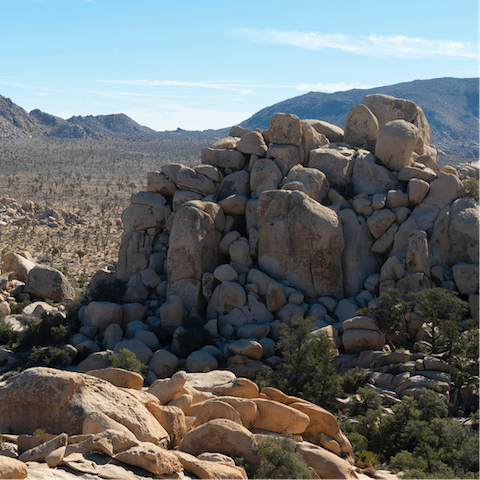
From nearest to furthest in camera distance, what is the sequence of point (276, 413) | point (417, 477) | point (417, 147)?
point (417, 477) → point (276, 413) → point (417, 147)

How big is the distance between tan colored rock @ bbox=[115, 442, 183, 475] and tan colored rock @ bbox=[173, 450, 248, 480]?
1.26 feet

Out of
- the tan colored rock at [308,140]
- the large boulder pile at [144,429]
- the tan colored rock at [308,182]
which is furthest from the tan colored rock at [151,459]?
the tan colored rock at [308,140]

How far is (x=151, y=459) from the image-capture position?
11.3 meters

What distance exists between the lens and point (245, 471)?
13.0 meters

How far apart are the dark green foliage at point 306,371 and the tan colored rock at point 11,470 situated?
14502mm

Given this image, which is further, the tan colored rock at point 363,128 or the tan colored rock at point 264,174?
the tan colored rock at point 363,128

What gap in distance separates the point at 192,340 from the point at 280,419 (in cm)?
1307

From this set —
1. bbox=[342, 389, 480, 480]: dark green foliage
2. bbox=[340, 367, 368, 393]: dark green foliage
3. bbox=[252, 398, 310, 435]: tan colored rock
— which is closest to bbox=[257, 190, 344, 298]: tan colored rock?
bbox=[340, 367, 368, 393]: dark green foliage

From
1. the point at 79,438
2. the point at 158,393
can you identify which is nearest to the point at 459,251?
the point at 158,393

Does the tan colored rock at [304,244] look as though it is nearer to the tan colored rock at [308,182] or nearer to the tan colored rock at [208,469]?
the tan colored rock at [308,182]

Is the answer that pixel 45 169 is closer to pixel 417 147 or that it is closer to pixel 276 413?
pixel 417 147

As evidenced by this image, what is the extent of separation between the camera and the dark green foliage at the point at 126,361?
24719 millimetres

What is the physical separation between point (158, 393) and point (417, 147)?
29.6 meters

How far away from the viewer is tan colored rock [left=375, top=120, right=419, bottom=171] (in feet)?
115
